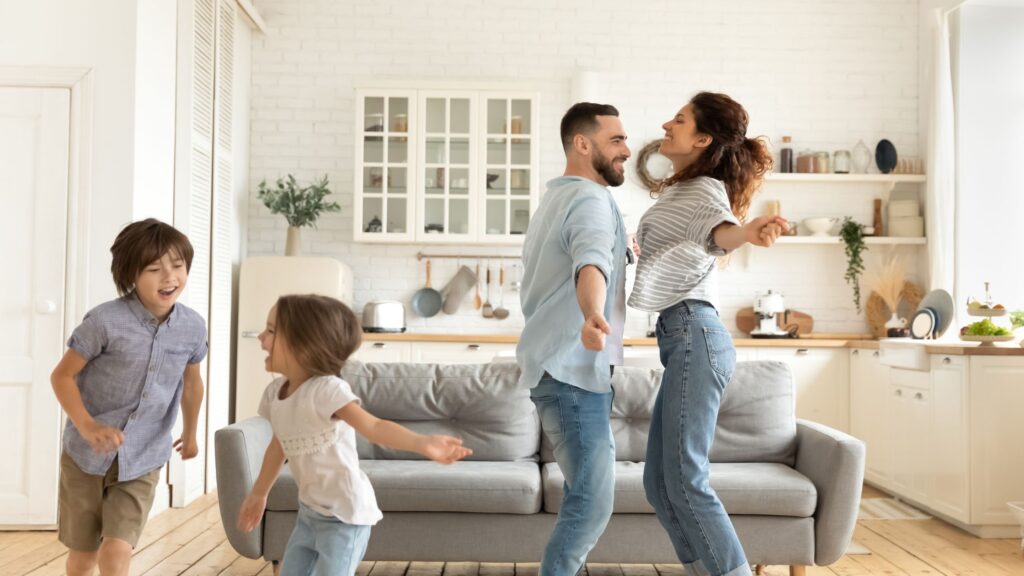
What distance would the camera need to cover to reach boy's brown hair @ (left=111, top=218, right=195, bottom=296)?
2.41m

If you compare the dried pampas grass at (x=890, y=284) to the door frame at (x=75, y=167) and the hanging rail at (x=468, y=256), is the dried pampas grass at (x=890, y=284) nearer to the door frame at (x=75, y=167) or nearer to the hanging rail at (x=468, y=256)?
the hanging rail at (x=468, y=256)

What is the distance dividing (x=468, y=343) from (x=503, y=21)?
2.39m

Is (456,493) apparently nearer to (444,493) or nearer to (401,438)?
(444,493)

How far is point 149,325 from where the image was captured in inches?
97.3

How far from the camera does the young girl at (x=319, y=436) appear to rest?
1.94 metres

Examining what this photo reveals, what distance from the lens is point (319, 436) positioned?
6.46 feet

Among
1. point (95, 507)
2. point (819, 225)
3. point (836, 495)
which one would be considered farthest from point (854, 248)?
point (95, 507)

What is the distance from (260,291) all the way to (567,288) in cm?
400

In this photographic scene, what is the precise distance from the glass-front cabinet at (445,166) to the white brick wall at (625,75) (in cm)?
36

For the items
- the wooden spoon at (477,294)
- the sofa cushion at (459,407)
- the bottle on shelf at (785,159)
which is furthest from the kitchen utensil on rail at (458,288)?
the sofa cushion at (459,407)

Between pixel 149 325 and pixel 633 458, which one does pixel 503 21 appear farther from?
pixel 149 325

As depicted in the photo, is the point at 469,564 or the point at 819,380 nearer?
the point at 469,564

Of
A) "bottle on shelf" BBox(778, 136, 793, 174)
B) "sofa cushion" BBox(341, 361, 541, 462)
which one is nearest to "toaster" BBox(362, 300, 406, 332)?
"sofa cushion" BBox(341, 361, 541, 462)

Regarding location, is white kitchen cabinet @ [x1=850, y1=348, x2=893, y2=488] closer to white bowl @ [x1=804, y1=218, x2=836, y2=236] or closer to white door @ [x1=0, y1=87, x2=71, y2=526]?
white bowl @ [x1=804, y1=218, x2=836, y2=236]
